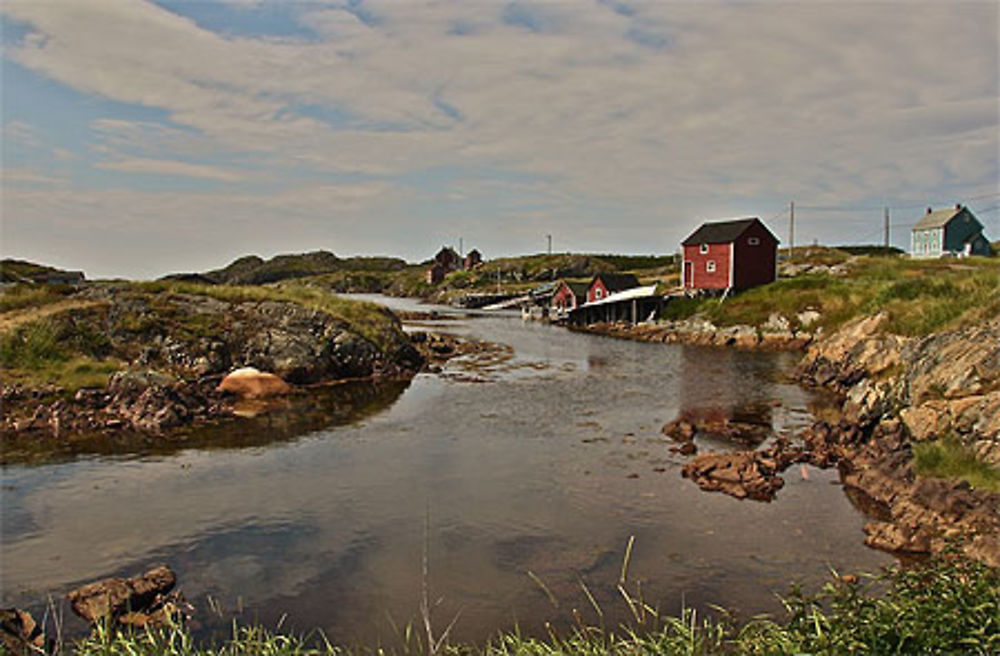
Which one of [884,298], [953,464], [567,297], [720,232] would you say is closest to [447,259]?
[567,297]

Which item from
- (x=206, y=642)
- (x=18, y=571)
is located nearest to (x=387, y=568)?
(x=206, y=642)

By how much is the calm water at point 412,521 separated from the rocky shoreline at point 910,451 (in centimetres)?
67

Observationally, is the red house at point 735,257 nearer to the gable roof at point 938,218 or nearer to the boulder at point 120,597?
the gable roof at point 938,218

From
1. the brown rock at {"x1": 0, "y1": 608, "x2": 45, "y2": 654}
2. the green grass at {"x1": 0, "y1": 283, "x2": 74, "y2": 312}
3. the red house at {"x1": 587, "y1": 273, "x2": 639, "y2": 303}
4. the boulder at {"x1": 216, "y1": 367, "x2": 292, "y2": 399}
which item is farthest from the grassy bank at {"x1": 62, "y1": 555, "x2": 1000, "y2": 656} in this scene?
the red house at {"x1": 587, "y1": 273, "x2": 639, "y2": 303}

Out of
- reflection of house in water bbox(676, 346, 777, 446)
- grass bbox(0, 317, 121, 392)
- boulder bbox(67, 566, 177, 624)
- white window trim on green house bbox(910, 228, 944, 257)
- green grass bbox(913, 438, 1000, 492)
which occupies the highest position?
white window trim on green house bbox(910, 228, 944, 257)

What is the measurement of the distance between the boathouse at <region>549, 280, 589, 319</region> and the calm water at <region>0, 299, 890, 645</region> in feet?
179

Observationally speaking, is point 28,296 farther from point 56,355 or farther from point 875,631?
point 875,631

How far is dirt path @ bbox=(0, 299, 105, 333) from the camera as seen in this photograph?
28.4m

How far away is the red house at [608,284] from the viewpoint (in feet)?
250

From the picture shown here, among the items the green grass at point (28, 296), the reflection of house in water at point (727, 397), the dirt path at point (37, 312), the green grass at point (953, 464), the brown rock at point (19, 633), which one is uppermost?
the green grass at point (28, 296)

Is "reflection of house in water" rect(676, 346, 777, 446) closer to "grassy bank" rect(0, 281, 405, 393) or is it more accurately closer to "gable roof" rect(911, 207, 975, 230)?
"grassy bank" rect(0, 281, 405, 393)

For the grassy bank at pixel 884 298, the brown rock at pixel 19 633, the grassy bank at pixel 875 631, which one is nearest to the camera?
the grassy bank at pixel 875 631

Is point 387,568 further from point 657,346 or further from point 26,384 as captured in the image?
point 657,346

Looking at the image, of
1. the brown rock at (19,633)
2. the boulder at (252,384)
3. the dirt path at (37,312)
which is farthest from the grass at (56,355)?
the brown rock at (19,633)
